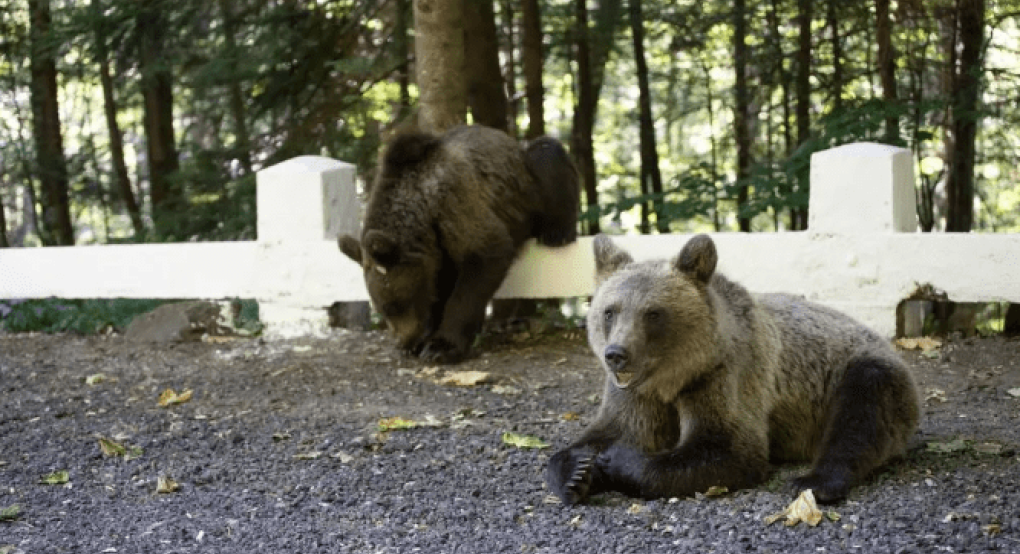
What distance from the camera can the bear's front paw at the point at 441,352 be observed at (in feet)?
24.3

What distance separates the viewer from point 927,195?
1293cm

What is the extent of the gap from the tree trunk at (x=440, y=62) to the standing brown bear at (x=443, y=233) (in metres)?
0.75

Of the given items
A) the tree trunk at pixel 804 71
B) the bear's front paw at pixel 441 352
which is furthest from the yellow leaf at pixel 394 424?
the tree trunk at pixel 804 71

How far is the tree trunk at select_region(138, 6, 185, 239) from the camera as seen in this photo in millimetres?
10227

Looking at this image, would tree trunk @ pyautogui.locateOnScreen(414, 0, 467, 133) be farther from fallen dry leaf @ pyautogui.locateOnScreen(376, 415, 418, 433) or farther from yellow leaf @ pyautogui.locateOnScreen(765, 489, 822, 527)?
yellow leaf @ pyautogui.locateOnScreen(765, 489, 822, 527)

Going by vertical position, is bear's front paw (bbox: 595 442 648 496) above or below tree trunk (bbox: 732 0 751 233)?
below

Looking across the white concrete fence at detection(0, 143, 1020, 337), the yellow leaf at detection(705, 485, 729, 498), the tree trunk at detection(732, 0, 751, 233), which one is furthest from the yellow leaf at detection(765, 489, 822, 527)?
the tree trunk at detection(732, 0, 751, 233)

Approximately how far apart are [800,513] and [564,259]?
436 cm

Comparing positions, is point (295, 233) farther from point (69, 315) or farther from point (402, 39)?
point (402, 39)

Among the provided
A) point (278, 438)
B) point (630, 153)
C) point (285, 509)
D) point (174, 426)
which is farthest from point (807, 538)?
point (630, 153)

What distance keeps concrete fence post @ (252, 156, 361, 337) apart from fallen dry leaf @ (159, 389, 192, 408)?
6.33ft

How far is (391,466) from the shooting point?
4949 mm

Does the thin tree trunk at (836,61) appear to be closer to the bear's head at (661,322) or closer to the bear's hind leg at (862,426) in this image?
the bear's hind leg at (862,426)

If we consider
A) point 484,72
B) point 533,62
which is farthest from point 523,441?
point 533,62
